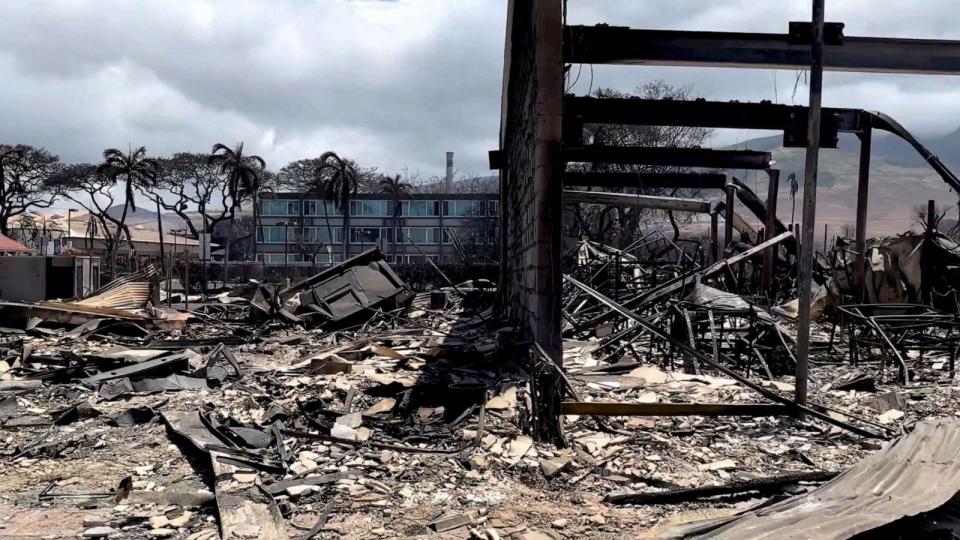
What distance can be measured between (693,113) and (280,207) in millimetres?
54461

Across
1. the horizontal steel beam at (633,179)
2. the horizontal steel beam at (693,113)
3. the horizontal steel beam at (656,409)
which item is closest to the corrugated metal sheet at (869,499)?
the horizontal steel beam at (656,409)

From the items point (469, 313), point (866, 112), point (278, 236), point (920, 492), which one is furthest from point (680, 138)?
point (278, 236)

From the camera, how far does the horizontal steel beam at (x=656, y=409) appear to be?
491 centimetres

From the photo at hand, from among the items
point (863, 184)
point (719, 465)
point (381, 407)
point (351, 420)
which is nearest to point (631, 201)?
point (863, 184)

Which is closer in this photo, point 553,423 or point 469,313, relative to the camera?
point 553,423

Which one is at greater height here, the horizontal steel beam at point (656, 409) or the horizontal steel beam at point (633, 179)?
the horizontal steel beam at point (633, 179)

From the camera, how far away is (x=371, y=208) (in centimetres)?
5772

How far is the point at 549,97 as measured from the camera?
19.7ft

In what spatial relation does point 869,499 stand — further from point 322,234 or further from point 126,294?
point 322,234

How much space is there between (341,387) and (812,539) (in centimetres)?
507

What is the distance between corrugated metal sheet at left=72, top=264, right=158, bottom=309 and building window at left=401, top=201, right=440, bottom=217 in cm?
4138

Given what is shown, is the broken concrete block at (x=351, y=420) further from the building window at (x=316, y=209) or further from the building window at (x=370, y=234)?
the building window at (x=316, y=209)

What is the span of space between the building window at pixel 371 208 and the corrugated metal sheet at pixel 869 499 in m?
54.7

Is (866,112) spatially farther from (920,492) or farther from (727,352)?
(920,492)
